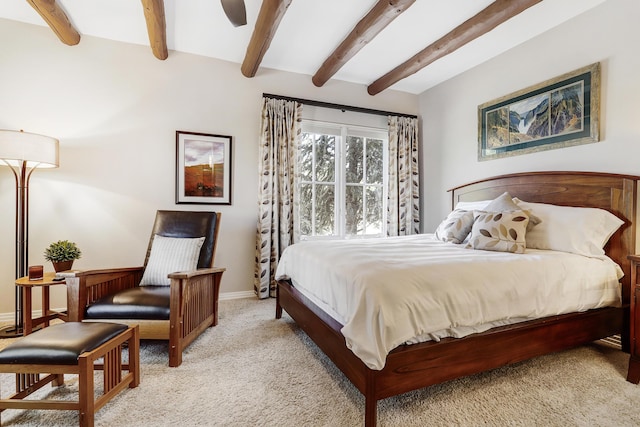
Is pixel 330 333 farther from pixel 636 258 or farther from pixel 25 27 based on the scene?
pixel 25 27

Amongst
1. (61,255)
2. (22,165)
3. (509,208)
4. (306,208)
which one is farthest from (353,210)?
(22,165)

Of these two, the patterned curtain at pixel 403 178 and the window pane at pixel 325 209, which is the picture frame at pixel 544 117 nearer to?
the patterned curtain at pixel 403 178

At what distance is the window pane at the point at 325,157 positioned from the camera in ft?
13.3

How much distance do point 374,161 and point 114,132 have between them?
3236 millimetres

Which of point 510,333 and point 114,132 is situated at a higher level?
point 114,132

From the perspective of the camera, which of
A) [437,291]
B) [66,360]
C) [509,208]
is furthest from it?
[509,208]

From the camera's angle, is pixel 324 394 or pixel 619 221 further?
pixel 619 221

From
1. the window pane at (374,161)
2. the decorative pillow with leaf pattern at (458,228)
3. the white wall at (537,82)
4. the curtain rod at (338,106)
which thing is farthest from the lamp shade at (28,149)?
the white wall at (537,82)

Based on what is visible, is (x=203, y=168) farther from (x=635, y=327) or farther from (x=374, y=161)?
(x=635, y=327)

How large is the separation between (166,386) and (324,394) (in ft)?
3.11

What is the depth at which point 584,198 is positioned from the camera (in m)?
2.50

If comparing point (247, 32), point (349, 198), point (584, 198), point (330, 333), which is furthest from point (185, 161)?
point (584, 198)

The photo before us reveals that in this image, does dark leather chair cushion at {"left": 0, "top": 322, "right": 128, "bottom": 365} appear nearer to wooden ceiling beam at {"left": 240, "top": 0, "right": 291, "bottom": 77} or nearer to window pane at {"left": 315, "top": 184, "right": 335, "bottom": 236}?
wooden ceiling beam at {"left": 240, "top": 0, "right": 291, "bottom": 77}

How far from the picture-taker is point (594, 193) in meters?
2.44
